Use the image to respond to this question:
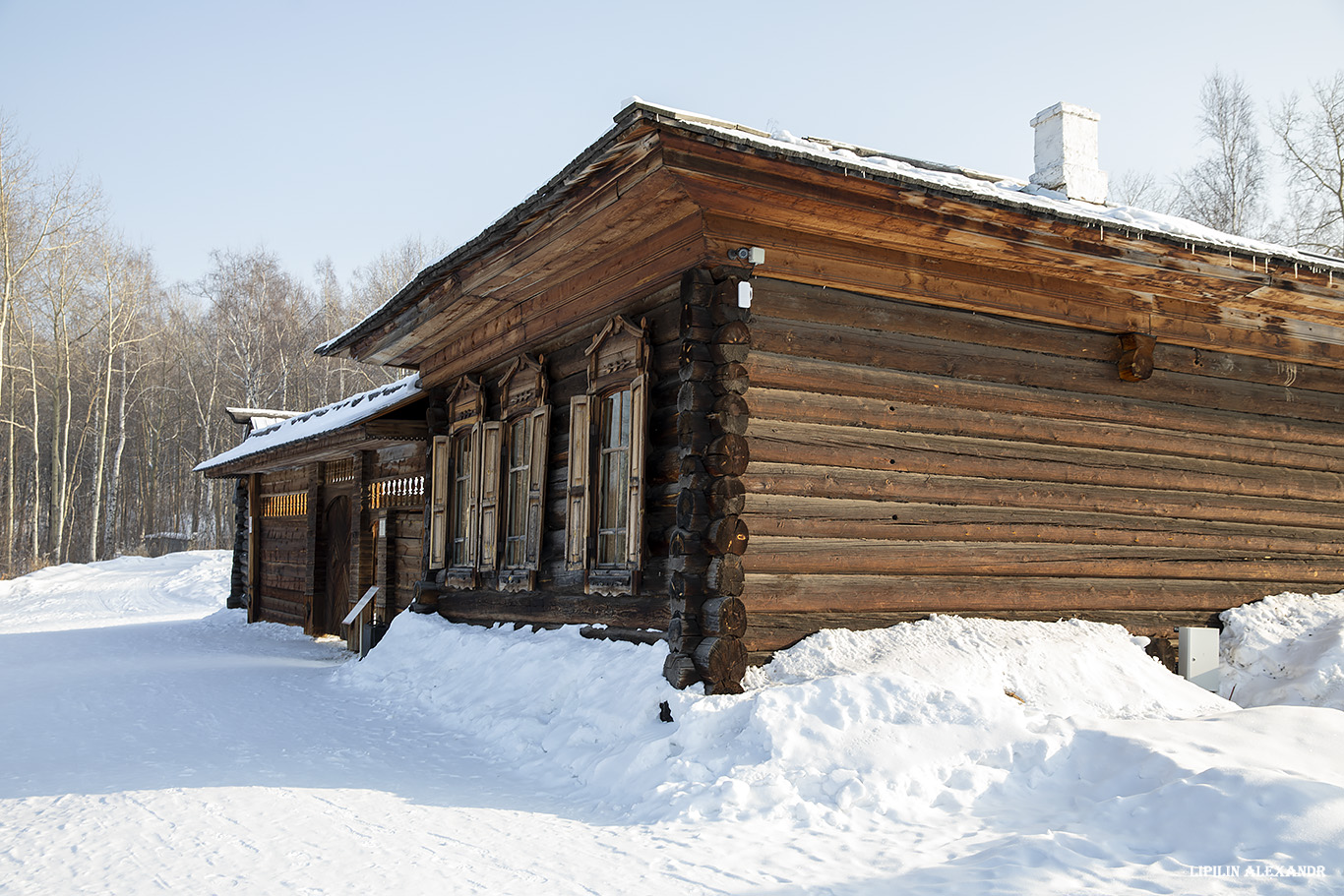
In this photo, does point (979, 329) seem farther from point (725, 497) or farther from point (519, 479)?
point (519, 479)

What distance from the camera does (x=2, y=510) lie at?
3822 cm

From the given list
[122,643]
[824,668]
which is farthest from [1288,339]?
[122,643]

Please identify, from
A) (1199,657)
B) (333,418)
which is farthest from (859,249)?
(333,418)

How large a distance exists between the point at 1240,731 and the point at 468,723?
5.40 metres

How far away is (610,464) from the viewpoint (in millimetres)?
7938

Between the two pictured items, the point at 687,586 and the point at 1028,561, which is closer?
the point at 687,586

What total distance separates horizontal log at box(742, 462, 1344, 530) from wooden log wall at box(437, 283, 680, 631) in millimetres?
849

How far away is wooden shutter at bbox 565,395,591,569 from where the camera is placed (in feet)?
26.5

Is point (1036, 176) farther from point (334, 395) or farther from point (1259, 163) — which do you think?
point (334, 395)

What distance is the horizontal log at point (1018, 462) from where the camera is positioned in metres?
6.89

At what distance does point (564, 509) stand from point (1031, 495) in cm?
398

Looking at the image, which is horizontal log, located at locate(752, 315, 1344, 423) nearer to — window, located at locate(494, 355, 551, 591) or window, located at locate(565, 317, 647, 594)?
window, located at locate(565, 317, 647, 594)

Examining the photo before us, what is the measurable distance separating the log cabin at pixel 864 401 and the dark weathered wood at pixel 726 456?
0.6 inches

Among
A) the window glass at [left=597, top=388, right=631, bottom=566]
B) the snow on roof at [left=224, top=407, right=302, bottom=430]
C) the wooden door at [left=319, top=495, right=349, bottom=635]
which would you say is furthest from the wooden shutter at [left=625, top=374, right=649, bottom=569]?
the snow on roof at [left=224, top=407, right=302, bottom=430]
